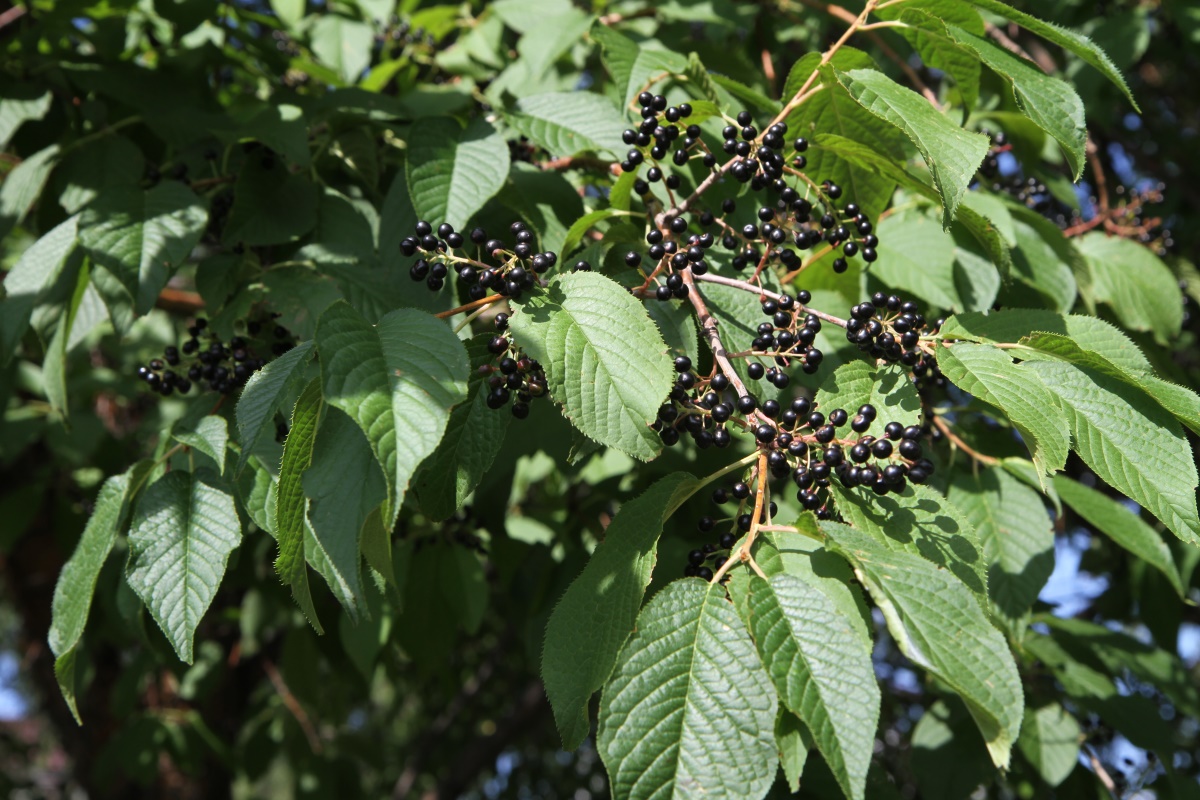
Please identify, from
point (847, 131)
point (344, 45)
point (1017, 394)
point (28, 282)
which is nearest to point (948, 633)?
point (1017, 394)

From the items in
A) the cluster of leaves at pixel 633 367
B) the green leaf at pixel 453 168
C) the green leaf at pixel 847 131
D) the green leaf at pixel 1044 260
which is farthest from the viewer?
the green leaf at pixel 1044 260

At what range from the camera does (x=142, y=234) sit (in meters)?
2.08

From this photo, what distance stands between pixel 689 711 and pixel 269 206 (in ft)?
5.31

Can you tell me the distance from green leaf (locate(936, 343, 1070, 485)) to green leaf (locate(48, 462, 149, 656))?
1.43 metres

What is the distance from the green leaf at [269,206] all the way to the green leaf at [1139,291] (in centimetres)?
204

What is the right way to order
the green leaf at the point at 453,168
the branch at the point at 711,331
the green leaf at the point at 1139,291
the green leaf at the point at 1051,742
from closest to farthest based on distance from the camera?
the branch at the point at 711,331 → the green leaf at the point at 453,168 → the green leaf at the point at 1051,742 → the green leaf at the point at 1139,291

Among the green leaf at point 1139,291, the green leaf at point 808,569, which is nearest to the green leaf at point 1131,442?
the green leaf at point 808,569

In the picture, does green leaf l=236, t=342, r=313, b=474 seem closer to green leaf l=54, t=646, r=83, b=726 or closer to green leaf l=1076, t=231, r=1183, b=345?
green leaf l=54, t=646, r=83, b=726

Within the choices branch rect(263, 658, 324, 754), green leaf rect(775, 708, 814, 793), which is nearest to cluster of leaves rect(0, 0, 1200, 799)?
green leaf rect(775, 708, 814, 793)

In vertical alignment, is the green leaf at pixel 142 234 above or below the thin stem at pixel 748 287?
below

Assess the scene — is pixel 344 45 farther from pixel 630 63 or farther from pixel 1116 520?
pixel 1116 520

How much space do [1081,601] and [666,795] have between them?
4465mm

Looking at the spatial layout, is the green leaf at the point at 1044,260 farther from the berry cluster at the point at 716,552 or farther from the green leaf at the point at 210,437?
the green leaf at the point at 210,437

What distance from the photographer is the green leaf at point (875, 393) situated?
5.02 ft
